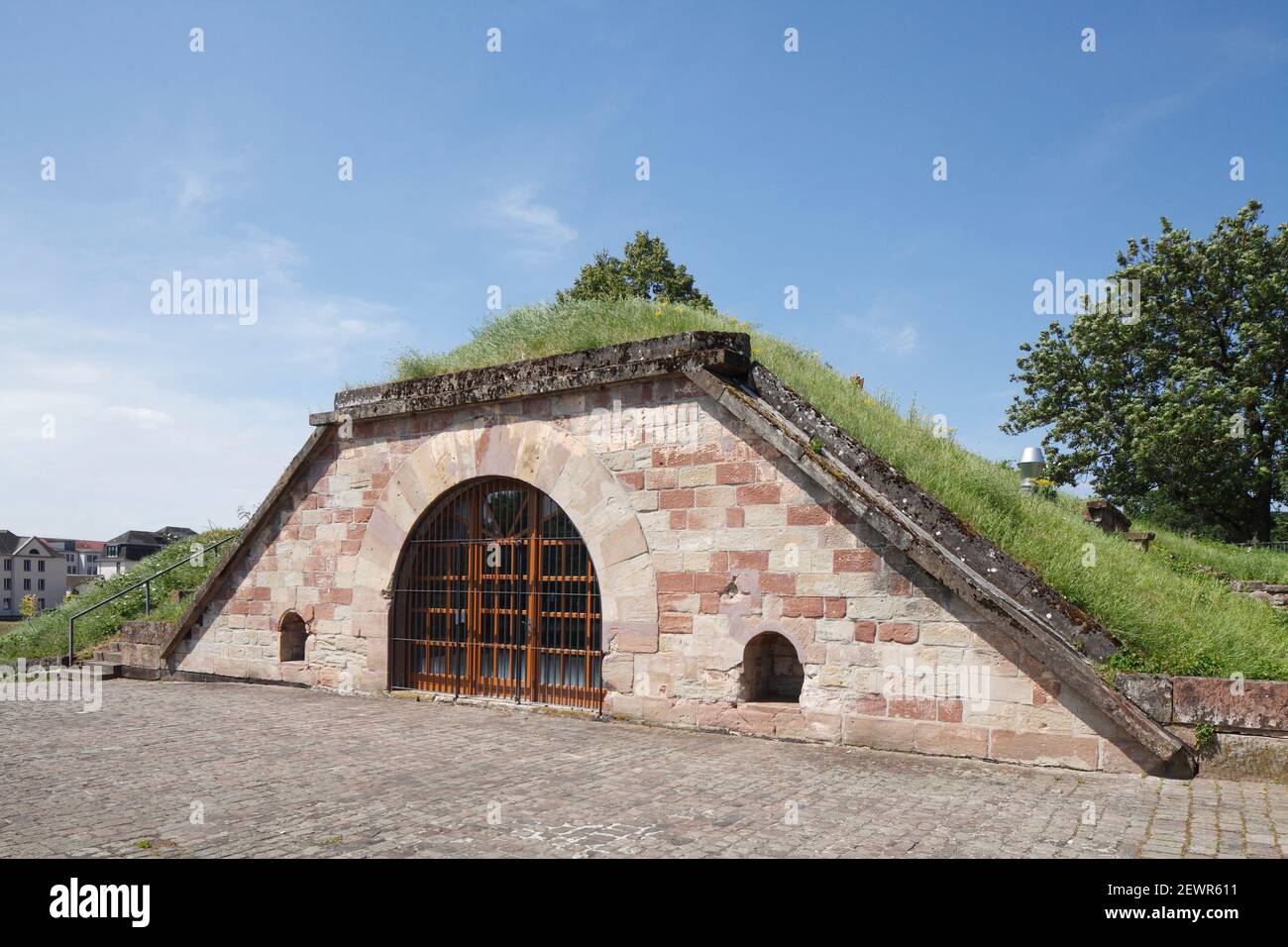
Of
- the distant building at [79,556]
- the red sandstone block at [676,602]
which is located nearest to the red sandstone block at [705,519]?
the red sandstone block at [676,602]

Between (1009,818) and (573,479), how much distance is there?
5047mm

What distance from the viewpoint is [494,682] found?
9.66 metres

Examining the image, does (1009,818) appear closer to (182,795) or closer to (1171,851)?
(1171,851)

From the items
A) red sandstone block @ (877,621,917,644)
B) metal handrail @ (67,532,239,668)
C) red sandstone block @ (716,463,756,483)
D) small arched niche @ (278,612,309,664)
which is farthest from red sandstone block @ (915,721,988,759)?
metal handrail @ (67,532,239,668)

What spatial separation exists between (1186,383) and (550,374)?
20872 millimetres

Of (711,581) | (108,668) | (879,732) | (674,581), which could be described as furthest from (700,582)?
(108,668)

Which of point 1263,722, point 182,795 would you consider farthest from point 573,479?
point 1263,722

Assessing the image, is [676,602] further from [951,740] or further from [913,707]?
[951,740]

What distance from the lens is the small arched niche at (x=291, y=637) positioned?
11547 millimetres

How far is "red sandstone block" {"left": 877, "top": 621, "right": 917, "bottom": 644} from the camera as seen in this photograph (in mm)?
6982

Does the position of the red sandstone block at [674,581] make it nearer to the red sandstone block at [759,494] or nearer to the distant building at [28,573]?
the red sandstone block at [759,494]

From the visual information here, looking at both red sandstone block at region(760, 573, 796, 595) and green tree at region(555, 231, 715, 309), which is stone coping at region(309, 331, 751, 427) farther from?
green tree at region(555, 231, 715, 309)

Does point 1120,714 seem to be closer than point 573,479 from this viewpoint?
Yes

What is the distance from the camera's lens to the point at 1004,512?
27.5 ft
